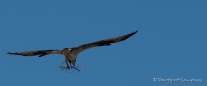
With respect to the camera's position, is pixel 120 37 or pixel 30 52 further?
pixel 30 52

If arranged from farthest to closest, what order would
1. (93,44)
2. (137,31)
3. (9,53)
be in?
(9,53)
(93,44)
(137,31)

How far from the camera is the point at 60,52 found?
2764 cm

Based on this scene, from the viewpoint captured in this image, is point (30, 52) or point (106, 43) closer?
point (106, 43)

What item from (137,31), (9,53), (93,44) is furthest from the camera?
(9,53)

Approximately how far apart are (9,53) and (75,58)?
3.57 metres

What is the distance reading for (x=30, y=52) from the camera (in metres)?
28.7

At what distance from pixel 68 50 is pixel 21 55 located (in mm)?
3050

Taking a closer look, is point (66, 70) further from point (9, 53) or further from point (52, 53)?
point (9, 53)

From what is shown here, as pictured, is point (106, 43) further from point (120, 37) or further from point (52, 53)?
point (52, 53)

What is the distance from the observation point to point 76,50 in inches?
1075

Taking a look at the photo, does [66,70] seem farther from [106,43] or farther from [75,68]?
[106,43]

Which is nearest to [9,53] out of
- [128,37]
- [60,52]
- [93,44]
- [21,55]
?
[21,55]

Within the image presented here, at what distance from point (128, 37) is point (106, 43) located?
4.64ft

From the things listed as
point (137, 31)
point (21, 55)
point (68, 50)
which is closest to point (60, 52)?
point (68, 50)
